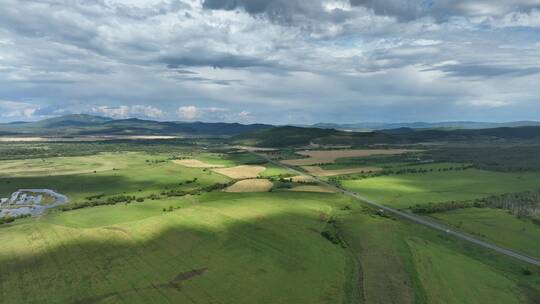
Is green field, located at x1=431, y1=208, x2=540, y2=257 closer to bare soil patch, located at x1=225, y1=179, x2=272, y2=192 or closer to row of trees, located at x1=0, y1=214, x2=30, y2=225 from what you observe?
bare soil patch, located at x1=225, y1=179, x2=272, y2=192

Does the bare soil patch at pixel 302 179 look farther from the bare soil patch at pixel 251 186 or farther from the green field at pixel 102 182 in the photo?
the green field at pixel 102 182

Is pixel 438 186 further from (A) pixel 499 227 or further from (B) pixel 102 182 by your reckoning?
(B) pixel 102 182

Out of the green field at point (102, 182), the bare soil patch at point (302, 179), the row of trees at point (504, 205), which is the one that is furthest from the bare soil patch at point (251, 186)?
the row of trees at point (504, 205)

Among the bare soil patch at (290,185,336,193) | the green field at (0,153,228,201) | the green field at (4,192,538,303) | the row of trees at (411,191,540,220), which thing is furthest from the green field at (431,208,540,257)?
the green field at (0,153,228,201)

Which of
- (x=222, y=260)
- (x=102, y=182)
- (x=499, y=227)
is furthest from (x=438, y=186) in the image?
(x=102, y=182)

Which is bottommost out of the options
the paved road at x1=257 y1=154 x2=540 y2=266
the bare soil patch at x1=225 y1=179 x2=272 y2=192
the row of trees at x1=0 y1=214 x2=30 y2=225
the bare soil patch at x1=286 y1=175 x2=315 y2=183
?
the row of trees at x1=0 y1=214 x2=30 y2=225

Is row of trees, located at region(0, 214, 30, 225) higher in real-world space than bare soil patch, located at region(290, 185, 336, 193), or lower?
lower
